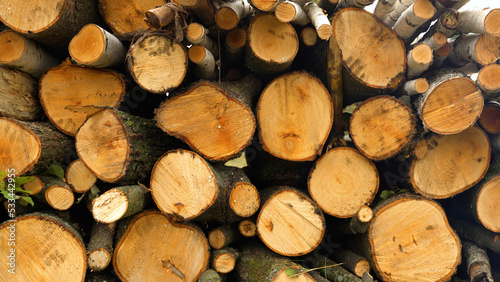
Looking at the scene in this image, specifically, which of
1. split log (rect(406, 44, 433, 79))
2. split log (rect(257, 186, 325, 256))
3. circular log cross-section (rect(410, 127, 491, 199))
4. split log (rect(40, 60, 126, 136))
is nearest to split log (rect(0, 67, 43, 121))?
split log (rect(40, 60, 126, 136))

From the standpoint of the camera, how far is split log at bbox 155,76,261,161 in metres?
2.23

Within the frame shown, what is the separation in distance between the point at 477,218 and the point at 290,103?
6.21 feet

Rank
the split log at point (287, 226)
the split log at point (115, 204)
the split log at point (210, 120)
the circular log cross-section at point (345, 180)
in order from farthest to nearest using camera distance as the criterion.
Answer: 1. the circular log cross-section at point (345, 180)
2. the split log at point (287, 226)
3. the split log at point (210, 120)
4. the split log at point (115, 204)

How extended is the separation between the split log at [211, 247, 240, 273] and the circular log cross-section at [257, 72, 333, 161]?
0.87m

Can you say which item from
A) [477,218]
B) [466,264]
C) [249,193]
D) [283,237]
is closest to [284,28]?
[249,193]

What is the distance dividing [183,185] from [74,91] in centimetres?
124

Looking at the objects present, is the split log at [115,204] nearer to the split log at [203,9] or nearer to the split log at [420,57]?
the split log at [203,9]

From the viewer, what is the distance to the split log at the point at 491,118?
2.64m

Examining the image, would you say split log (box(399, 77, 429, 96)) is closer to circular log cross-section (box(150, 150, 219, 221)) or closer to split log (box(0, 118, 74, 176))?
circular log cross-section (box(150, 150, 219, 221))

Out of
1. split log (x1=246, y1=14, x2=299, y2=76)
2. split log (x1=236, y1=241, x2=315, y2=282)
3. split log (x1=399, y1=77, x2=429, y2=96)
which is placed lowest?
split log (x1=236, y1=241, x2=315, y2=282)

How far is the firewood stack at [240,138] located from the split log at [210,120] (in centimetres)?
1

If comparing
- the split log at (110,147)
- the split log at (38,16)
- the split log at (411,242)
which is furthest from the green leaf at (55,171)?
the split log at (411,242)

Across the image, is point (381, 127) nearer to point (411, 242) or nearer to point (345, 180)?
point (345, 180)

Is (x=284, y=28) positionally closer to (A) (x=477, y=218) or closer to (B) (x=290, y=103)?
(B) (x=290, y=103)
